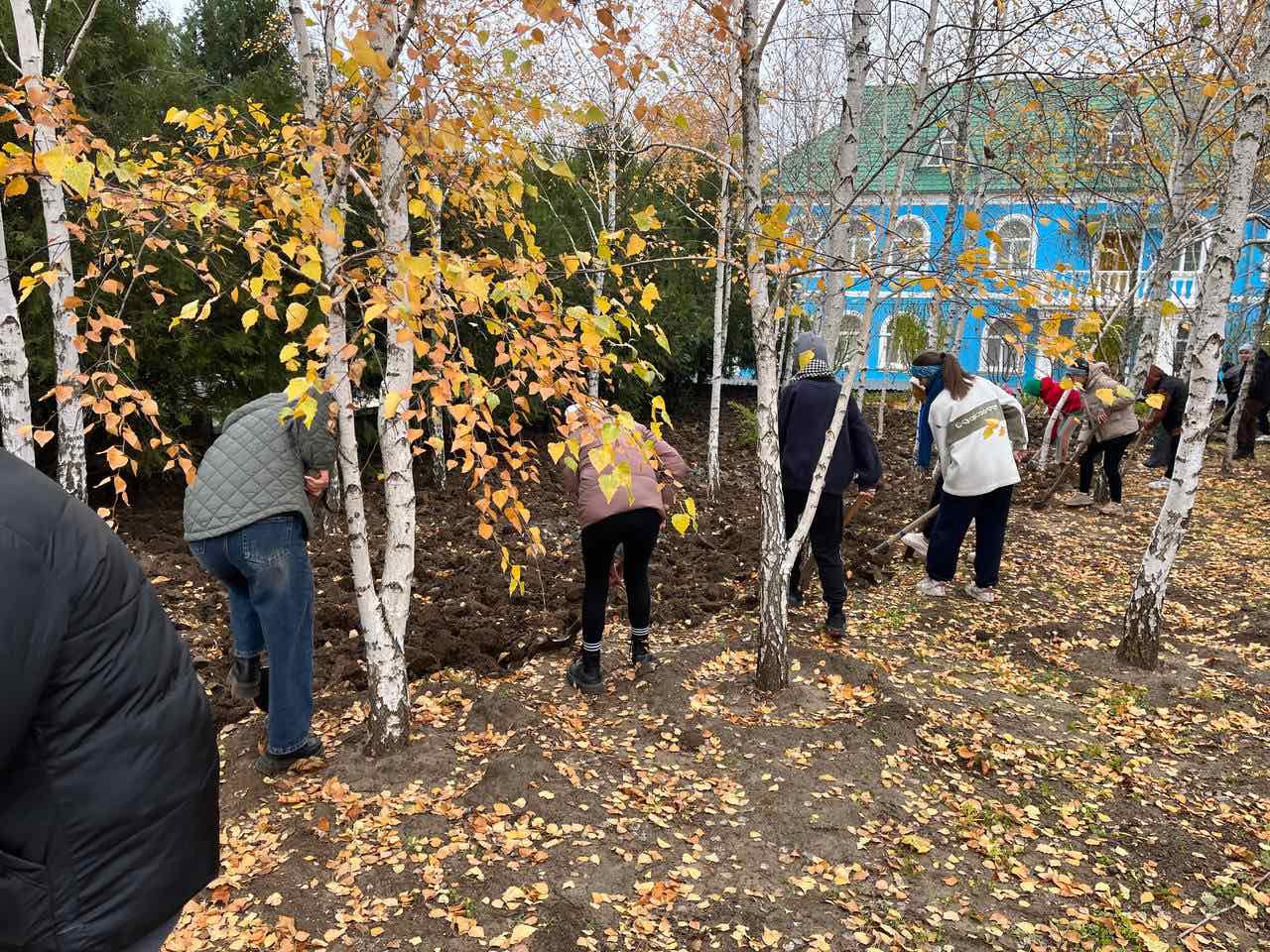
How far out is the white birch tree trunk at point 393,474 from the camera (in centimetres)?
300

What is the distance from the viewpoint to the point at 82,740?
134 cm

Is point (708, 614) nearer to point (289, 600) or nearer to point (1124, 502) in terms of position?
point (289, 600)

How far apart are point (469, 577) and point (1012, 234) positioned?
12.2 meters

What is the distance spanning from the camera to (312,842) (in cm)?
296

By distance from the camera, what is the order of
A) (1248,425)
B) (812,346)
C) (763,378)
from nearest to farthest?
(763,378) → (812,346) → (1248,425)

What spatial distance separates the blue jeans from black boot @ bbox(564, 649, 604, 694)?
4.53 feet

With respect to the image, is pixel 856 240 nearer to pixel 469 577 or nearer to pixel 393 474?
pixel 469 577

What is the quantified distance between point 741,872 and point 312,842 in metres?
1.57

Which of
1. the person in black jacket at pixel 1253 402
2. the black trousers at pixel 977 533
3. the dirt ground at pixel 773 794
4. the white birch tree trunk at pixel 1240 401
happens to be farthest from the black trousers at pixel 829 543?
the person in black jacket at pixel 1253 402

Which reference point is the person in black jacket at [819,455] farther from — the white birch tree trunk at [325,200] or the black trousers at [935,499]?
the white birch tree trunk at [325,200]

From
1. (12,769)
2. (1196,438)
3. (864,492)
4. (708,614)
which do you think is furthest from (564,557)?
(12,769)

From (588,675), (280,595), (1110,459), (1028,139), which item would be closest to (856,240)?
(588,675)

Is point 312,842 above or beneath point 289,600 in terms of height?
beneath

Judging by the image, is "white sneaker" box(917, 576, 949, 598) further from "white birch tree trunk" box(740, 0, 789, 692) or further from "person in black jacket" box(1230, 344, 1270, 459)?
"person in black jacket" box(1230, 344, 1270, 459)
